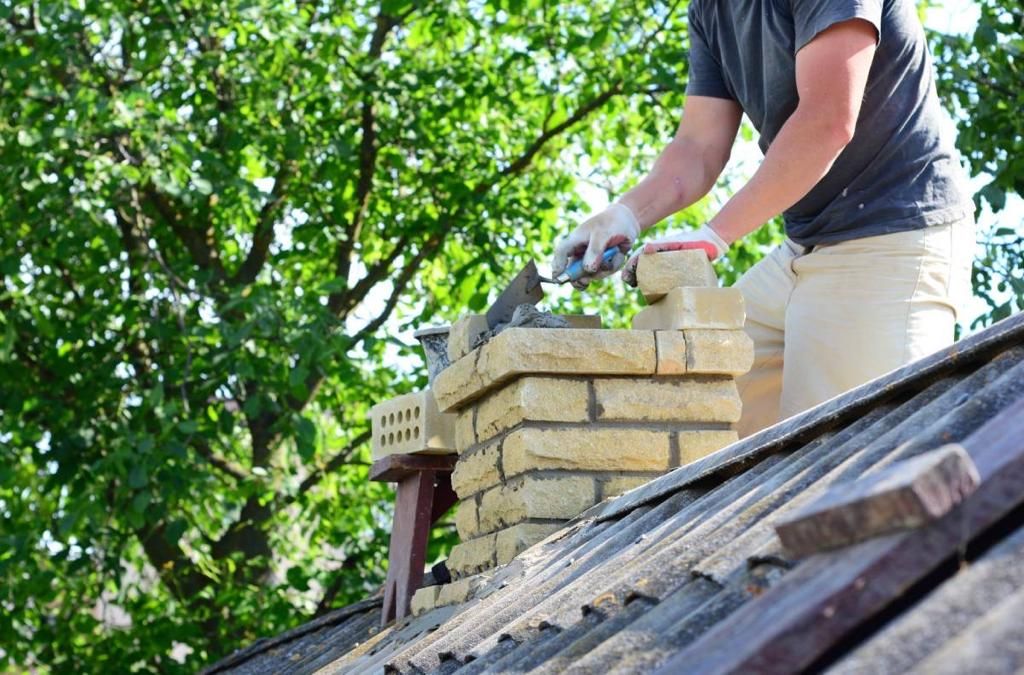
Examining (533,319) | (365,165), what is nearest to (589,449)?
(533,319)

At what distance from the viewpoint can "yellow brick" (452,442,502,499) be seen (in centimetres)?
403

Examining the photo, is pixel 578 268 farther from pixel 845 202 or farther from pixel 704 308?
pixel 845 202

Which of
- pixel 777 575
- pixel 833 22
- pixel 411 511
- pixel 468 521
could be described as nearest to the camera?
pixel 777 575

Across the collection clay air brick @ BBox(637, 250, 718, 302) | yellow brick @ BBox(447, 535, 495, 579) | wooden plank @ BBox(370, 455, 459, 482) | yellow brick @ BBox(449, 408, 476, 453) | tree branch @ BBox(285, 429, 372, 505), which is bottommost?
yellow brick @ BBox(447, 535, 495, 579)

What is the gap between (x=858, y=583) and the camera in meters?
1.43

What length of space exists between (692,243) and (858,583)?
2.49 meters

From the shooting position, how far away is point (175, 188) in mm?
8578

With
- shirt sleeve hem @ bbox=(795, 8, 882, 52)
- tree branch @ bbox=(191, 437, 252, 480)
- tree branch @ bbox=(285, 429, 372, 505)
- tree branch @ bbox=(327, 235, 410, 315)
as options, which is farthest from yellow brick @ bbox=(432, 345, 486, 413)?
tree branch @ bbox=(327, 235, 410, 315)

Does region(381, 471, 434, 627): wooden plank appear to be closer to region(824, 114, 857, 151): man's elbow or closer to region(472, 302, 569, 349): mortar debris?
region(472, 302, 569, 349): mortar debris

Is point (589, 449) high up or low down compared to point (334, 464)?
down

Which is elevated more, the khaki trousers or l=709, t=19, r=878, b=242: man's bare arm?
l=709, t=19, r=878, b=242: man's bare arm

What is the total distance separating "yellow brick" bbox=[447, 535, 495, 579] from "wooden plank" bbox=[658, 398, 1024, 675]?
247 cm

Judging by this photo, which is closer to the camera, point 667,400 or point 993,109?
point 667,400

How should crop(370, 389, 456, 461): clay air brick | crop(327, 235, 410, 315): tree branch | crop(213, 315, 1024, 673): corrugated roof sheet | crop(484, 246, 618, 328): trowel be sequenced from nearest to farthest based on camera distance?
crop(213, 315, 1024, 673): corrugated roof sheet → crop(484, 246, 618, 328): trowel → crop(370, 389, 456, 461): clay air brick → crop(327, 235, 410, 315): tree branch
